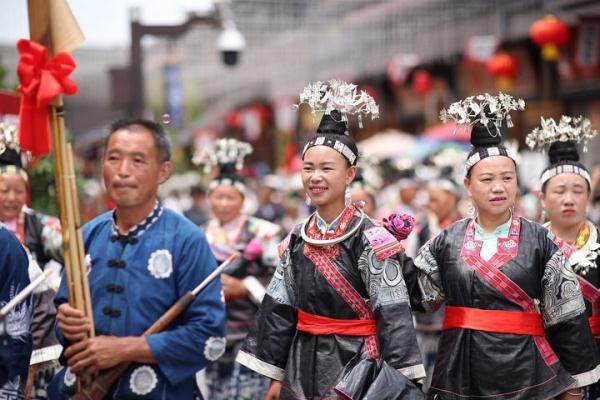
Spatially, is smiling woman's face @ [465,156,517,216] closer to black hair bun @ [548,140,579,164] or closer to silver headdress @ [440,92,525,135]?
silver headdress @ [440,92,525,135]

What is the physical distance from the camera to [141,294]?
439cm

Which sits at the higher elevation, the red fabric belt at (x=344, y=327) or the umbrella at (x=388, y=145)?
the red fabric belt at (x=344, y=327)

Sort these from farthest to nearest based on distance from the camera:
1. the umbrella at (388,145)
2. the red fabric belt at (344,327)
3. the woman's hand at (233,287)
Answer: the umbrella at (388,145) < the woman's hand at (233,287) < the red fabric belt at (344,327)

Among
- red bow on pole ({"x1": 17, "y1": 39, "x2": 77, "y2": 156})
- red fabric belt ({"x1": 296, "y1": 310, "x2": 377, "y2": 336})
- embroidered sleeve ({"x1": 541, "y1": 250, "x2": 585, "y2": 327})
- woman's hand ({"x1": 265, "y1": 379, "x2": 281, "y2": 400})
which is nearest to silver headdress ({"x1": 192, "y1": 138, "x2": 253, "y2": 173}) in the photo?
woman's hand ({"x1": 265, "y1": 379, "x2": 281, "y2": 400})

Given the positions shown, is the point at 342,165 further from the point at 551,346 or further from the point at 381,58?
the point at 381,58

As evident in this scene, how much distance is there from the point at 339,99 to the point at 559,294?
159 cm

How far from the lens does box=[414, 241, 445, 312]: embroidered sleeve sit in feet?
17.6

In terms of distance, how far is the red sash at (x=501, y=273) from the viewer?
5086 millimetres

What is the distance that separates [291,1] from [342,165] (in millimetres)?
29666

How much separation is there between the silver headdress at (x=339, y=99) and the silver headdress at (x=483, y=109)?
47 cm

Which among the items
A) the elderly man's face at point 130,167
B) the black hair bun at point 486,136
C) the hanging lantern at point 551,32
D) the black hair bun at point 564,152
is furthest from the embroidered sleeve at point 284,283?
the hanging lantern at point 551,32

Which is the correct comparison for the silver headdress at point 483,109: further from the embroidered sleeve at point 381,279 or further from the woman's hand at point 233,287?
the woman's hand at point 233,287

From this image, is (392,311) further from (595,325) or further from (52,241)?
(52,241)

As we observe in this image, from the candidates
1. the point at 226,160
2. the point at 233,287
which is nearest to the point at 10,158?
the point at 233,287
